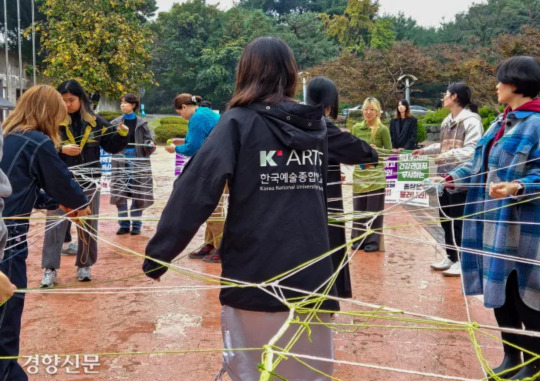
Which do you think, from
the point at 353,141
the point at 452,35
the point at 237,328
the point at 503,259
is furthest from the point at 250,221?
the point at 452,35

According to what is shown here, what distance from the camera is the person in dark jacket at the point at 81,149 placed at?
4.64 metres

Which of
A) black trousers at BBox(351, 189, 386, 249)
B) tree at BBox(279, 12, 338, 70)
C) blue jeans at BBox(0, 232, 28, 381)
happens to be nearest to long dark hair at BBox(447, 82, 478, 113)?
black trousers at BBox(351, 189, 386, 249)

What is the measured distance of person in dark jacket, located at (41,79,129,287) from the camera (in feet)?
Result: 15.2

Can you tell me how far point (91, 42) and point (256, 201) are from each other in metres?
20.5

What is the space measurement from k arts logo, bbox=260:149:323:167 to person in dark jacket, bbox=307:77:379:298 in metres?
Answer: 0.83

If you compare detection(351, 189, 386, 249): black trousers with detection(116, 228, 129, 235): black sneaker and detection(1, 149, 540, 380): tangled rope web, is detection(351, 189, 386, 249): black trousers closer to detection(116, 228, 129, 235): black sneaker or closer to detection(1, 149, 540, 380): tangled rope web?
detection(1, 149, 540, 380): tangled rope web

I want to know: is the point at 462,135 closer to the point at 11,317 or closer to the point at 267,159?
the point at 267,159

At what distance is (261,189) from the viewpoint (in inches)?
80.6

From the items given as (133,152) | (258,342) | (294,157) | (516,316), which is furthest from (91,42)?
(258,342)

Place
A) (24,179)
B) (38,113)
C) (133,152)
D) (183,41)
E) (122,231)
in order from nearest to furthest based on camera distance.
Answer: (24,179), (38,113), (133,152), (122,231), (183,41)

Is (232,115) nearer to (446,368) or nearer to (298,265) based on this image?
(298,265)

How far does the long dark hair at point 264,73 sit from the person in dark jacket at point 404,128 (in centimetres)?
556

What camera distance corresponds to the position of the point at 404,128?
24.7 feet

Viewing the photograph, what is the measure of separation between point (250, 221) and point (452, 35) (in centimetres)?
4630
